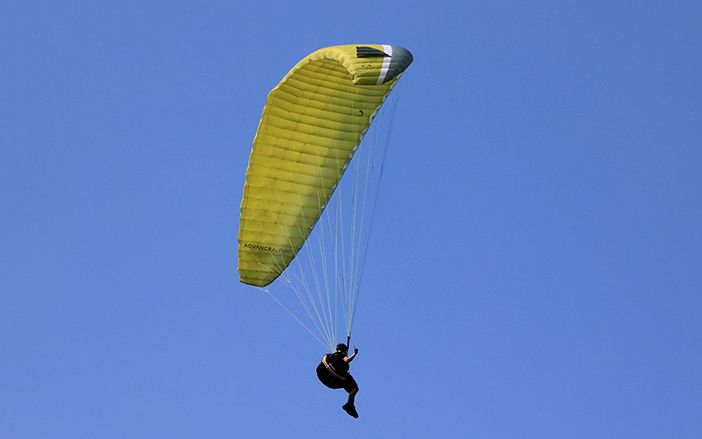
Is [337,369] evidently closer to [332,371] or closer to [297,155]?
[332,371]

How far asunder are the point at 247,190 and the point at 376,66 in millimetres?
5041

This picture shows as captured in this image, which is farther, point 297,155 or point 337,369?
point 297,155

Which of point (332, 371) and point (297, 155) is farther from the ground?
point (297, 155)

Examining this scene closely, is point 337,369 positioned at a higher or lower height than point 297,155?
lower

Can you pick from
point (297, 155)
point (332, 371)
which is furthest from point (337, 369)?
point (297, 155)

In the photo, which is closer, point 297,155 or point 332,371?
point 332,371

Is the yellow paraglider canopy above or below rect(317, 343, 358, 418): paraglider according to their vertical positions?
above

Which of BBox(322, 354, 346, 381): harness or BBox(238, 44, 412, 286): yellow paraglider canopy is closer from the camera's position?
BBox(322, 354, 346, 381): harness

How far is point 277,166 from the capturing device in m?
36.2

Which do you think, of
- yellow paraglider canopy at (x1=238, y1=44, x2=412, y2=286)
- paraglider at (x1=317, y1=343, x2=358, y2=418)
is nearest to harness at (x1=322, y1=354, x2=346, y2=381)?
paraglider at (x1=317, y1=343, x2=358, y2=418)

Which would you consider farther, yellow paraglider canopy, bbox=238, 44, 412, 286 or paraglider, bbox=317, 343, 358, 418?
yellow paraglider canopy, bbox=238, 44, 412, 286

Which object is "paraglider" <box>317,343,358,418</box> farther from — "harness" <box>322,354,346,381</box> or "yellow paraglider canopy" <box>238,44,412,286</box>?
"yellow paraglider canopy" <box>238,44,412,286</box>

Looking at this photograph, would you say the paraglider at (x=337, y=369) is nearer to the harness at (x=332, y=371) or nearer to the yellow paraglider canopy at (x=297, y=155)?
the harness at (x=332, y=371)

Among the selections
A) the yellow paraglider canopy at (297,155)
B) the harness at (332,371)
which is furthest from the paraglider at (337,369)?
the yellow paraglider canopy at (297,155)
